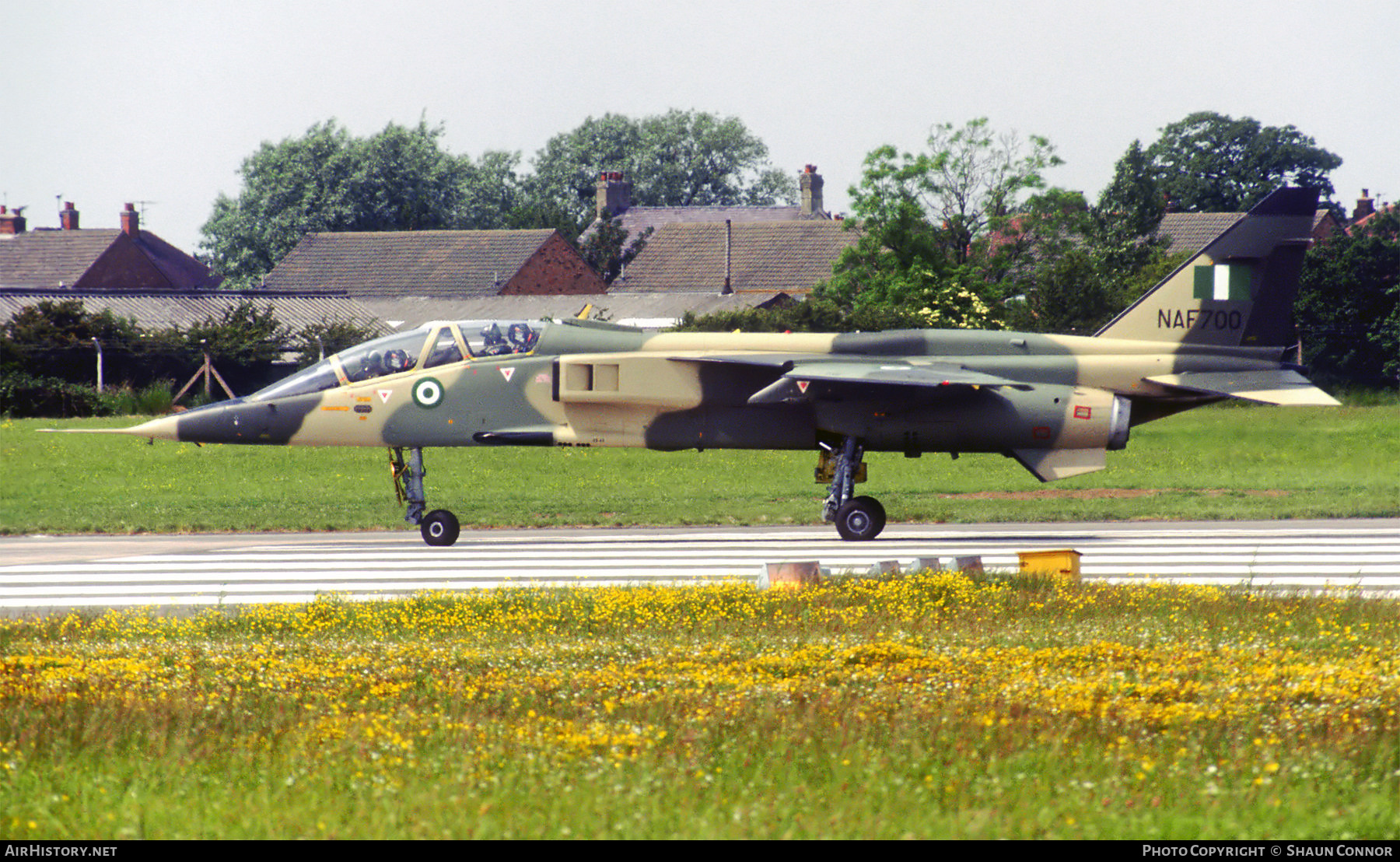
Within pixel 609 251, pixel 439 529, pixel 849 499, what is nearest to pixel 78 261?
pixel 609 251

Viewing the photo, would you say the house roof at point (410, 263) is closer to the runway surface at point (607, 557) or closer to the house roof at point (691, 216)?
the house roof at point (691, 216)

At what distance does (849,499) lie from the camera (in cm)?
1894

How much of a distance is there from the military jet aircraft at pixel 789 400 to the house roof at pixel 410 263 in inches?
2236

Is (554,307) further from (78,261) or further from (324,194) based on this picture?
(324,194)

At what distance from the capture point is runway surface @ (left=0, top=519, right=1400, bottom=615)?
1451 centimetres

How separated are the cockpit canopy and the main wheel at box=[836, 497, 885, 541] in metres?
4.47

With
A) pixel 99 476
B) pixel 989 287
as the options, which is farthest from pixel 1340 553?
pixel 989 287

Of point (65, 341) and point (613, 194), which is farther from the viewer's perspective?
point (613, 194)

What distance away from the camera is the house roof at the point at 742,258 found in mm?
73938

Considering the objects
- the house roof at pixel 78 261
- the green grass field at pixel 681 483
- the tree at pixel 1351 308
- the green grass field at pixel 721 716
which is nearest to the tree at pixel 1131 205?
the tree at pixel 1351 308

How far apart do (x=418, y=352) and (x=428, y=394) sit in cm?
58

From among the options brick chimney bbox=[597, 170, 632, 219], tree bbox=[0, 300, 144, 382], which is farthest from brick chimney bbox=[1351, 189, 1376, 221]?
tree bbox=[0, 300, 144, 382]
